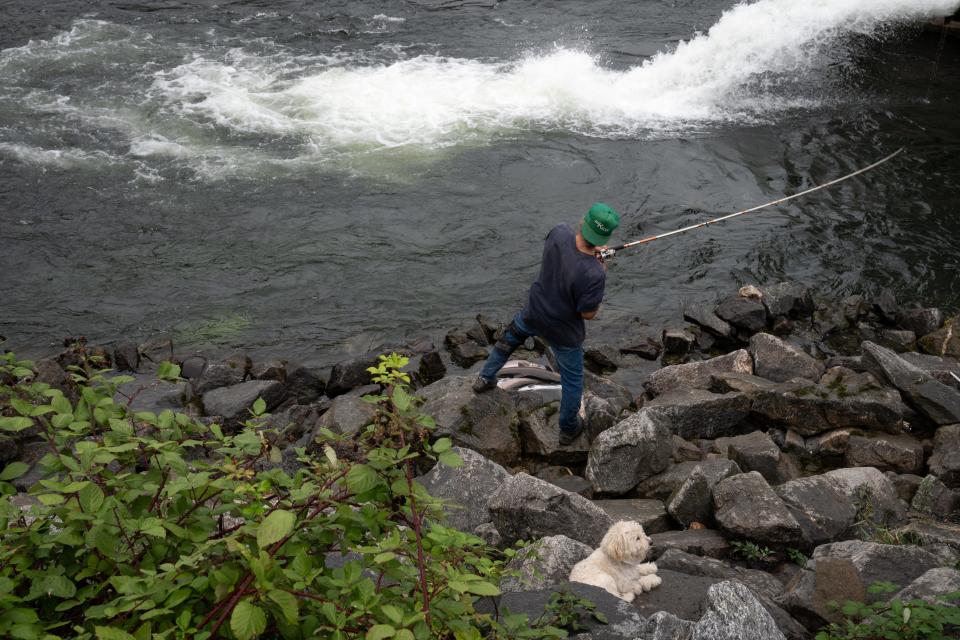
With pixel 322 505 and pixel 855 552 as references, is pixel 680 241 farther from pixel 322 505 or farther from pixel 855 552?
pixel 322 505

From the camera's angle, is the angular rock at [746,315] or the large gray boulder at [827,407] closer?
the large gray boulder at [827,407]

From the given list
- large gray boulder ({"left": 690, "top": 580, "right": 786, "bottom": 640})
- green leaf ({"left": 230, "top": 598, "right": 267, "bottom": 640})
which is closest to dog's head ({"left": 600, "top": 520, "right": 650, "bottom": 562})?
large gray boulder ({"left": 690, "top": 580, "right": 786, "bottom": 640})

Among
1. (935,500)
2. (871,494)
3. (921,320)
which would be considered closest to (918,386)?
(935,500)

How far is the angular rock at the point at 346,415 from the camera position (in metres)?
7.38

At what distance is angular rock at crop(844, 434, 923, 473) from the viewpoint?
284 inches

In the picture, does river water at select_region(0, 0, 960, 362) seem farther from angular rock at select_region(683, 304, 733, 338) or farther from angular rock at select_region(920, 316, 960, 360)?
angular rock at select_region(920, 316, 960, 360)

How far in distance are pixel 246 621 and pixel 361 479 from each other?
63 cm

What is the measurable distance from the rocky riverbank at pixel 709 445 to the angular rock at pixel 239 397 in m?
0.02

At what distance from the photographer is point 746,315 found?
387 inches

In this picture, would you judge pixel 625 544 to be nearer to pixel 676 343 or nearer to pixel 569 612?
pixel 569 612

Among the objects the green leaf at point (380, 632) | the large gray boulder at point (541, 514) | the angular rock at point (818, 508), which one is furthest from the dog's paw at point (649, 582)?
the green leaf at point (380, 632)

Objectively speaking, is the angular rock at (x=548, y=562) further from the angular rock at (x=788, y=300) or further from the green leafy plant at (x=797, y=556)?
the angular rock at (x=788, y=300)

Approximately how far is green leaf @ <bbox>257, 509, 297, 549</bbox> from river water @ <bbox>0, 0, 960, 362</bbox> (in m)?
7.00

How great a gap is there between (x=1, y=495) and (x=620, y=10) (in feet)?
58.7
